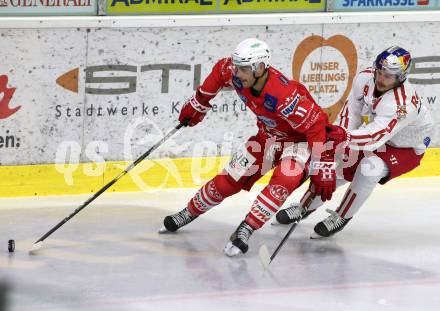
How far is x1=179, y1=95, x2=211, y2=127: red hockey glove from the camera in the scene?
650cm

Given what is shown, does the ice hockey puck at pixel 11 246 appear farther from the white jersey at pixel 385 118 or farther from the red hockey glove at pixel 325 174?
the white jersey at pixel 385 118

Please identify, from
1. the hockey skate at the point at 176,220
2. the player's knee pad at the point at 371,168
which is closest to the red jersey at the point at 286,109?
the player's knee pad at the point at 371,168

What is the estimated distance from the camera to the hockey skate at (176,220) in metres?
6.59

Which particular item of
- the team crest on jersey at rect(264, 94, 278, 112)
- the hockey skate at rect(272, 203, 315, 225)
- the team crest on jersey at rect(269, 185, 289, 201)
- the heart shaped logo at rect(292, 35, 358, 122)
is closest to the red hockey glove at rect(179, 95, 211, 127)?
the team crest on jersey at rect(264, 94, 278, 112)

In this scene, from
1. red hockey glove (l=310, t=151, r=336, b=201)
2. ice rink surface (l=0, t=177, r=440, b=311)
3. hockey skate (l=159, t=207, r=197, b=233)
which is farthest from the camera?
hockey skate (l=159, t=207, r=197, b=233)

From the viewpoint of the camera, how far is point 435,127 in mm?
8719

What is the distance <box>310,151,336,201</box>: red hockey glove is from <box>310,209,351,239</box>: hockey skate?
65cm

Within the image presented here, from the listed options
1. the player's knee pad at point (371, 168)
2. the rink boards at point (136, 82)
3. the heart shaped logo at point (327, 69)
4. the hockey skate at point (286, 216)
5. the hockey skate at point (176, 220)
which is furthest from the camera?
the heart shaped logo at point (327, 69)

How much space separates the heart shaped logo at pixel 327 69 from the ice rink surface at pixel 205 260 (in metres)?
1.00

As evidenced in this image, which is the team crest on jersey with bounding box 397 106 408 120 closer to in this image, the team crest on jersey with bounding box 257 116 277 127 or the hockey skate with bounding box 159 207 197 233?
the team crest on jersey with bounding box 257 116 277 127

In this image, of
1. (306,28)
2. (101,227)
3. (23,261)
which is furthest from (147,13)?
(23,261)

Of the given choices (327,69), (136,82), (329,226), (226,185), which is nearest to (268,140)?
(226,185)

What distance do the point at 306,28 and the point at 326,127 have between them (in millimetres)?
2200

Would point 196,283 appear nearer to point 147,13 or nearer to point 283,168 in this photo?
point 283,168
